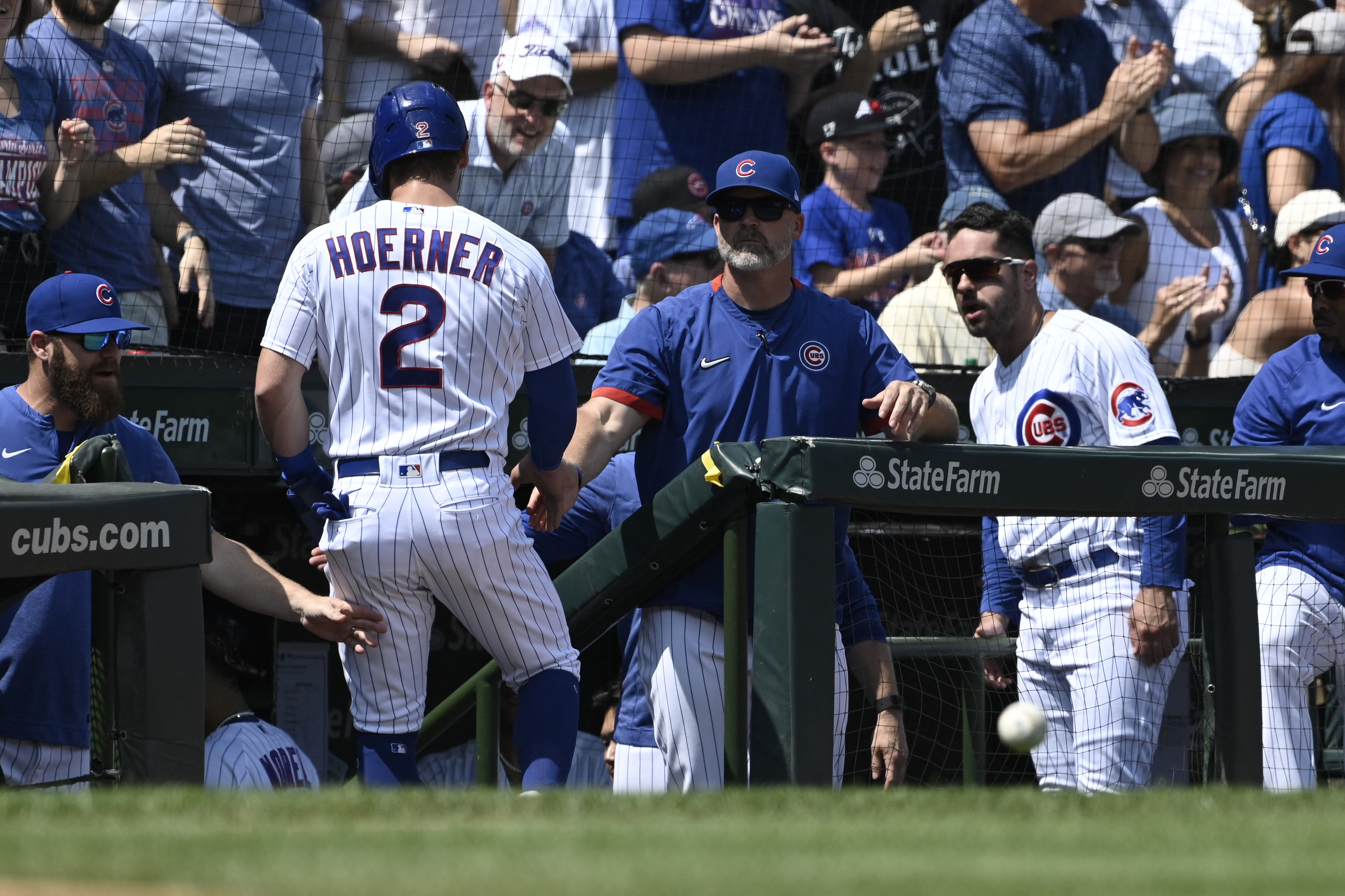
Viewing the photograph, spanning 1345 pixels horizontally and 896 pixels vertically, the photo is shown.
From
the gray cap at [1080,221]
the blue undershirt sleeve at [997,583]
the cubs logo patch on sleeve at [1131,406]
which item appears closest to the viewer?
the cubs logo patch on sleeve at [1131,406]

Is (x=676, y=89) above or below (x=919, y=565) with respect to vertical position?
above

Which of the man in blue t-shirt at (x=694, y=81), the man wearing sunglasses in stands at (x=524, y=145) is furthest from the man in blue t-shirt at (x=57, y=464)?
the man in blue t-shirt at (x=694, y=81)

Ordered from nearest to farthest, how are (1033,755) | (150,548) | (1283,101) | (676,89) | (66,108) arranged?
(150,548)
(1033,755)
(66,108)
(676,89)
(1283,101)

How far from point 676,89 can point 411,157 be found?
317 cm

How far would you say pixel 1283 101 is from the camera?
7355 mm

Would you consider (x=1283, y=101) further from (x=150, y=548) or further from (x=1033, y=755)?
(x=150, y=548)

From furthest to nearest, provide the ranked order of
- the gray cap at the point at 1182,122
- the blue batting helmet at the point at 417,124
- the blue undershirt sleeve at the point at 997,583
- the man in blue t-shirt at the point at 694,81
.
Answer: the gray cap at the point at 1182,122 < the man in blue t-shirt at the point at 694,81 < the blue undershirt sleeve at the point at 997,583 < the blue batting helmet at the point at 417,124

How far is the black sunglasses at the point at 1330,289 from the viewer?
16.1ft

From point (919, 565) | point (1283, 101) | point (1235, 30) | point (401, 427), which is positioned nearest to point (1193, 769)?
point (919, 565)

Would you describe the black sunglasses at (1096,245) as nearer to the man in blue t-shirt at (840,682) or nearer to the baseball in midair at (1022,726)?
the man in blue t-shirt at (840,682)

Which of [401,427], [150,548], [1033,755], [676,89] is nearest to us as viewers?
[150,548]

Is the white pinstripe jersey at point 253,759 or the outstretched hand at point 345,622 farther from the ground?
the outstretched hand at point 345,622

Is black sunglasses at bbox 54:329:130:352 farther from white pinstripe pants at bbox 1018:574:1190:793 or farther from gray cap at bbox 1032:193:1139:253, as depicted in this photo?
gray cap at bbox 1032:193:1139:253

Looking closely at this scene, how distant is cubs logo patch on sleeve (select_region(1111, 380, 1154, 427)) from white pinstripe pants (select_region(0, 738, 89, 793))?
2993 mm
